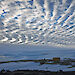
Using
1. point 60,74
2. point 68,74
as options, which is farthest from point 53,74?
point 68,74

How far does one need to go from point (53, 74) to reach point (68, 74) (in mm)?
6854

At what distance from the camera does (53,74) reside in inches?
1943

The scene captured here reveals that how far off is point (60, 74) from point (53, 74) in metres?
3.25

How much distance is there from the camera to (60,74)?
4862cm

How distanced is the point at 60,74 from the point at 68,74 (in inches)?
142

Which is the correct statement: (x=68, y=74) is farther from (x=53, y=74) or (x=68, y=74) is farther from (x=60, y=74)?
(x=53, y=74)

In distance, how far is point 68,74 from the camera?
47375mm
